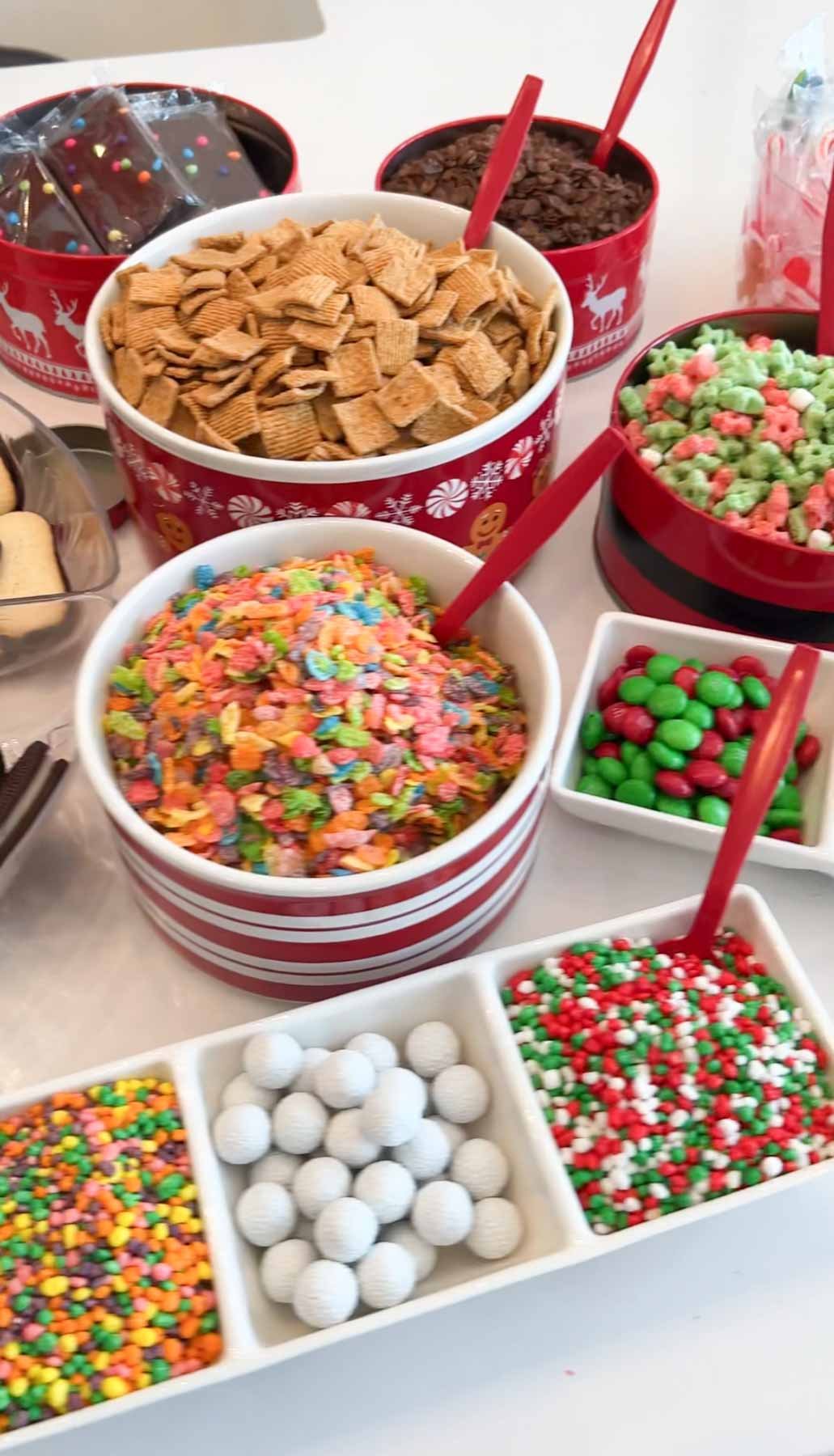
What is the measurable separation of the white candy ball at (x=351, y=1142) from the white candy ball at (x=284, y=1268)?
0.04 meters

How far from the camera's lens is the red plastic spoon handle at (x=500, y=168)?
77 cm

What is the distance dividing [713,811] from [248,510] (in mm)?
314

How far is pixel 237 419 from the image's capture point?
2.17 ft

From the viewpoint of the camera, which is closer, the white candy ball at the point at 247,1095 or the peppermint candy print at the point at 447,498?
the white candy ball at the point at 247,1095

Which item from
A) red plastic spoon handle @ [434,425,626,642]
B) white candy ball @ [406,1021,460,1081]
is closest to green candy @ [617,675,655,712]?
red plastic spoon handle @ [434,425,626,642]

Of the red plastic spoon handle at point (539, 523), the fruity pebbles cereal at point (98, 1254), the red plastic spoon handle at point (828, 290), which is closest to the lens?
the fruity pebbles cereal at point (98, 1254)

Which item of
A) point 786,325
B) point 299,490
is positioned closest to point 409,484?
point 299,490

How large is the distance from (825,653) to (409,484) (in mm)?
263

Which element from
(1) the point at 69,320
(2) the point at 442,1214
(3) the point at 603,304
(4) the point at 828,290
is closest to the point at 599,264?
(3) the point at 603,304

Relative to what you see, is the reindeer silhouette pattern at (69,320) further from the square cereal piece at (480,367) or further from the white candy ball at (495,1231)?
the white candy ball at (495,1231)

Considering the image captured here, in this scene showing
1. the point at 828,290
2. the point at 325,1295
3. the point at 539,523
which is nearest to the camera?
the point at 325,1295

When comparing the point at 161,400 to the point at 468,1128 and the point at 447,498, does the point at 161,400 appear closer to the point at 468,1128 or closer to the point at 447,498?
the point at 447,498

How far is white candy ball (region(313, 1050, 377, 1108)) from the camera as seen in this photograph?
539mm

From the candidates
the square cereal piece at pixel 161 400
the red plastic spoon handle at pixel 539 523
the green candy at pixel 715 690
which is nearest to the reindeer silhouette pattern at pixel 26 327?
the square cereal piece at pixel 161 400
